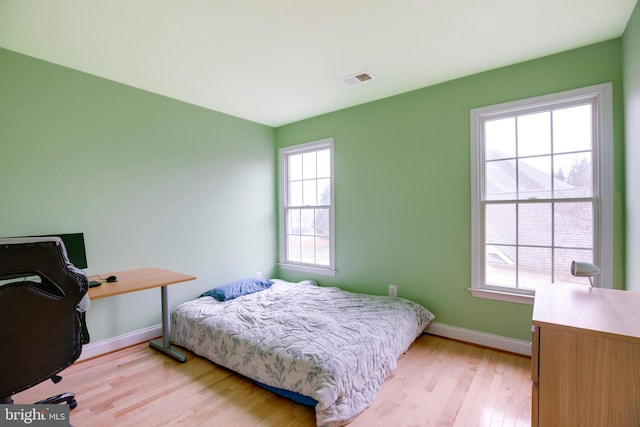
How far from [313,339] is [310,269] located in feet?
5.92

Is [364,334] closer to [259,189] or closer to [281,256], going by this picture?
[281,256]

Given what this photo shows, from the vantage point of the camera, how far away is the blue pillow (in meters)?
3.20

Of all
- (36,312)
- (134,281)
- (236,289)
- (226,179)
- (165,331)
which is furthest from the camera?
(226,179)

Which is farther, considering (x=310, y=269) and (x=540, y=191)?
(x=310, y=269)

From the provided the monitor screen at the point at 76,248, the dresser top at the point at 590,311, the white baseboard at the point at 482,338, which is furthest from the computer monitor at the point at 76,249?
the white baseboard at the point at 482,338

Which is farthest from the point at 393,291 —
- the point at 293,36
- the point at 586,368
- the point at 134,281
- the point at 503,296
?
the point at 293,36

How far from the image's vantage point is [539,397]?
3.72 ft

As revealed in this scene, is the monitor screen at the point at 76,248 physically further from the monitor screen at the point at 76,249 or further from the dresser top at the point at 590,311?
the dresser top at the point at 590,311

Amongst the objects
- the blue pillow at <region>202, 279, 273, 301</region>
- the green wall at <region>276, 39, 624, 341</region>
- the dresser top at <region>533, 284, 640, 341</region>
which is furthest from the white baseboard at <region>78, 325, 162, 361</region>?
the dresser top at <region>533, 284, 640, 341</region>

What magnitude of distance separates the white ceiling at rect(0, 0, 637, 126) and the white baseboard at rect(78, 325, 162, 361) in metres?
2.41

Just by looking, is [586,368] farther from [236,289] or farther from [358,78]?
[236,289]

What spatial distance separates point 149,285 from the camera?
227cm

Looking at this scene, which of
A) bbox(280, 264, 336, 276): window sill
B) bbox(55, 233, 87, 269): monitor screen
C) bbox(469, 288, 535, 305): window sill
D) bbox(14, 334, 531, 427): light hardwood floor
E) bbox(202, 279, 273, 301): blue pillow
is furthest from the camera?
bbox(280, 264, 336, 276): window sill

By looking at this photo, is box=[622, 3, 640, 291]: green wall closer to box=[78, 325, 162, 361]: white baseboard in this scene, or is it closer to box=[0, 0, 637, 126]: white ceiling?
box=[0, 0, 637, 126]: white ceiling
